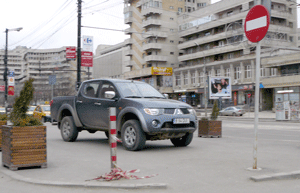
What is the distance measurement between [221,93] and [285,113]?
1064 centimetres

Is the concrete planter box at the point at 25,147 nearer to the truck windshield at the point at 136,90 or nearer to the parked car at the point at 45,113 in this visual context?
the truck windshield at the point at 136,90

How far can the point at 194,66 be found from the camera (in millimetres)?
70562

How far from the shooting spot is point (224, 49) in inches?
2488

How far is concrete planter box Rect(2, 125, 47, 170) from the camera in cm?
646

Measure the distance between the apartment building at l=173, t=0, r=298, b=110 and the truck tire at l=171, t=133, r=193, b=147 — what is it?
133 feet

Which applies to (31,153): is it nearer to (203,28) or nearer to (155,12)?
(203,28)

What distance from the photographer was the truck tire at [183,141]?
996 centimetres

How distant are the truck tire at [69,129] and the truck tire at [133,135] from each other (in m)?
2.59

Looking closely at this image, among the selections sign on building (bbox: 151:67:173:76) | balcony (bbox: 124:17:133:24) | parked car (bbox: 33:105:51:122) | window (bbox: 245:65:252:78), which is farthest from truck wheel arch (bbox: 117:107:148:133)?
balcony (bbox: 124:17:133:24)

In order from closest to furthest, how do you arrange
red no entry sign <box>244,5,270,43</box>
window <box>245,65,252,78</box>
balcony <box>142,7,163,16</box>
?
red no entry sign <box>244,5,270,43</box> < window <box>245,65,252,78</box> < balcony <box>142,7,163,16</box>

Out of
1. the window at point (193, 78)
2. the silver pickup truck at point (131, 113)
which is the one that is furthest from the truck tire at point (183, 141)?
the window at point (193, 78)

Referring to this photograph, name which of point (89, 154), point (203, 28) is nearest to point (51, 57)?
point (203, 28)

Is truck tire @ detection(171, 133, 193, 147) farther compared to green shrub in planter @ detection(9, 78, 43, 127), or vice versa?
truck tire @ detection(171, 133, 193, 147)

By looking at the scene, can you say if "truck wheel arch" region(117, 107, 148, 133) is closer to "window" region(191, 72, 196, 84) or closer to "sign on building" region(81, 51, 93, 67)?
"sign on building" region(81, 51, 93, 67)
